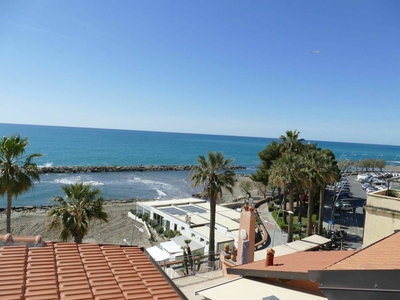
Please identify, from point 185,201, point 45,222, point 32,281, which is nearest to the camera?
point 32,281

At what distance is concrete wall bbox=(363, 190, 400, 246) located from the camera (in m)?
16.2

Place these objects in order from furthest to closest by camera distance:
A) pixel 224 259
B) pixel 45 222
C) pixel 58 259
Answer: pixel 45 222 < pixel 224 259 < pixel 58 259

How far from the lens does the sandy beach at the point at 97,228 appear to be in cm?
2719

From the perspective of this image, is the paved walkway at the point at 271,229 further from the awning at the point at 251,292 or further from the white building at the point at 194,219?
the awning at the point at 251,292

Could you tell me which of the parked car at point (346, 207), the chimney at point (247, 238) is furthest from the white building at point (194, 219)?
the parked car at point (346, 207)

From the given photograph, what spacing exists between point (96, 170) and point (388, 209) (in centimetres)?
7386

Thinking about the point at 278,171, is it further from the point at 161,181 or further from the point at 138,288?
the point at 161,181

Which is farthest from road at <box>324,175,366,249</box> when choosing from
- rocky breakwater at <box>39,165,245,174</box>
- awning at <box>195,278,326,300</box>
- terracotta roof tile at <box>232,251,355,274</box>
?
rocky breakwater at <box>39,165,245,174</box>

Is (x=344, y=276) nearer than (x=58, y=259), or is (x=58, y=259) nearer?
(x=344, y=276)

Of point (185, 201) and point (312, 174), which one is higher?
point (312, 174)

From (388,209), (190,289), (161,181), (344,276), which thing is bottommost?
(161,181)

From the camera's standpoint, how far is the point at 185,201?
3459 cm

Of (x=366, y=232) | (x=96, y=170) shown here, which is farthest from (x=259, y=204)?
(x=96, y=170)

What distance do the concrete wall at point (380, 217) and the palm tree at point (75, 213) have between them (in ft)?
51.8
